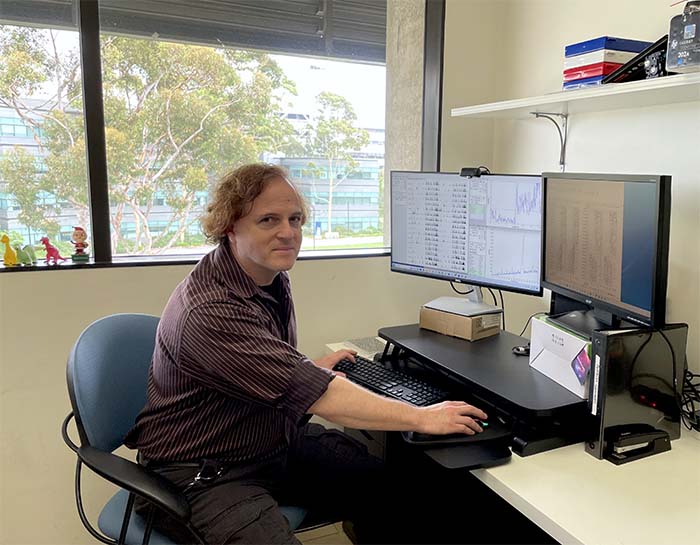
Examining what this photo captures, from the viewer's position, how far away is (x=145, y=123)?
2051 millimetres

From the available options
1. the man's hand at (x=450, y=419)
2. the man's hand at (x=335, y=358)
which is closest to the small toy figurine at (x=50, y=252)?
the man's hand at (x=335, y=358)

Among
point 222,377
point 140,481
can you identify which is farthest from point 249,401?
point 140,481

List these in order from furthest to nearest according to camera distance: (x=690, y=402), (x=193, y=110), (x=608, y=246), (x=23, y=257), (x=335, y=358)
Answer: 1. (x=193, y=110)
2. (x=23, y=257)
3. (x=335, y=358)
4. (x=690, y=402)
5. (x=608, y=246)

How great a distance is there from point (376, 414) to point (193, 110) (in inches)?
54.0

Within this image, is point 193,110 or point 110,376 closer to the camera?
point 110,376

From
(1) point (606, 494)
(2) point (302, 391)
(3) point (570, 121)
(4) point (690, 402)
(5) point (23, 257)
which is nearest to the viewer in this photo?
(1) point (606, 494)

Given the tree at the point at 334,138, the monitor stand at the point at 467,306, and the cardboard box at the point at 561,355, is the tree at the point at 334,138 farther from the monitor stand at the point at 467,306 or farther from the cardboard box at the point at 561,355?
the cardboard box at the point at 561,355

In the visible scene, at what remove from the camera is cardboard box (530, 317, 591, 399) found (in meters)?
1.31

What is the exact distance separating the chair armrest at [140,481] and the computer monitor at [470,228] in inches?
43.9

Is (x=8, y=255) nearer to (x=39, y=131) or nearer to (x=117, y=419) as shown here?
(x=39, y=131)

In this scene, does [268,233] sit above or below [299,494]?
above

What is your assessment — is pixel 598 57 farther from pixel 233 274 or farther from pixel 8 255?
pixel 8 255

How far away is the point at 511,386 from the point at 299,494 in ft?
→ 2.00

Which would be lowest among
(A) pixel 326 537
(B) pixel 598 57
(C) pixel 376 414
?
(A) pixel 326 537
